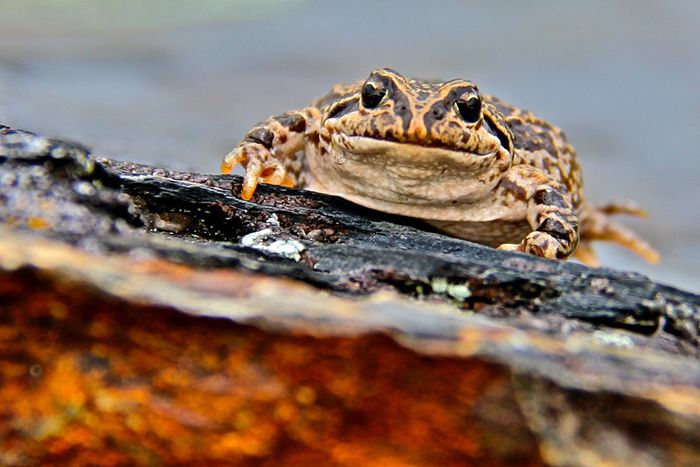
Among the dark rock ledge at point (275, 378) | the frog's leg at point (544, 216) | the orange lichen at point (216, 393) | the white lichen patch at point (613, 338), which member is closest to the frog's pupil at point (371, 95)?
the frog's leg at point (544, 216)

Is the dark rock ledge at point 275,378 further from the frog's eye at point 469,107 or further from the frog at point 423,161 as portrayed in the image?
the frog's eye at point 469,107

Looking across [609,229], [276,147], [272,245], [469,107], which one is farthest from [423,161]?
[609,229]

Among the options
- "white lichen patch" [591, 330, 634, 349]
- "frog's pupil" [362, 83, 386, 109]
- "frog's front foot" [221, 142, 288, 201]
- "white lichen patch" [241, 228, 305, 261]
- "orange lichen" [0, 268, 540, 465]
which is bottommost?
"orange lichen" [0, 268, 540, 465]

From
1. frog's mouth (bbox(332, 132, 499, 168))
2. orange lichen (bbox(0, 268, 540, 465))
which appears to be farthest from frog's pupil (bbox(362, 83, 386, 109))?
orange lichen (bbox(0, 268, 540, 465))

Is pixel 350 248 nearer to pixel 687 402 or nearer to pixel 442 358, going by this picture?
pixel 442 358

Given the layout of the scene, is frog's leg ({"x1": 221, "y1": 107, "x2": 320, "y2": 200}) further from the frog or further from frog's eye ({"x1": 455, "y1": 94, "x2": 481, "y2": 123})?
frog's eye ({"x1": 455, "y1": 94, "x2": 481, "y2": 123})
